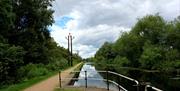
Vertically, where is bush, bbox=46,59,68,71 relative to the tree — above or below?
below

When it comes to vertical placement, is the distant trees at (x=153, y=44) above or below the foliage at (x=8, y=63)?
above

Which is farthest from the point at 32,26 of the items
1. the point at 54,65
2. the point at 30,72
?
the point at 54,65

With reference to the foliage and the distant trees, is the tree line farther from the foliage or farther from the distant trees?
the distant trees

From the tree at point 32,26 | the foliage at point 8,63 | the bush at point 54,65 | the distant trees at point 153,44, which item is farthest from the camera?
the distant trees at point 153,44

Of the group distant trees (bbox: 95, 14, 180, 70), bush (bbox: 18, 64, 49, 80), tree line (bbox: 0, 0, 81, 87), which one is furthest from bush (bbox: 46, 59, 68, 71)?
distant trees (bbox: 95, 14, 180, 70)

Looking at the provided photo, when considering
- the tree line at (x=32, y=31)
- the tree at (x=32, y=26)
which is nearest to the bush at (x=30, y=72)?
the tree line at (x=32, y=31)

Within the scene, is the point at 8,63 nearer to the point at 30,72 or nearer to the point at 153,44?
the point at 30,72

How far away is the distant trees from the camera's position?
235ft

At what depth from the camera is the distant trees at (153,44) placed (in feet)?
235

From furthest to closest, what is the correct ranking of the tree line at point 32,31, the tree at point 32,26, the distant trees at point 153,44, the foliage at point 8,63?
the distant trees at point 153,44 < the tree at point 32,26 < the tree line at point 32,31 < the foliage at point 8,63

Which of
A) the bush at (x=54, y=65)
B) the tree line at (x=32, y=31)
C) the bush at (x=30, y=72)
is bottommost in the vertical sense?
the bush at (x=30, y=72)

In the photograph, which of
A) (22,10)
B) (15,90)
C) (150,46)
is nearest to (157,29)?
(150,46)

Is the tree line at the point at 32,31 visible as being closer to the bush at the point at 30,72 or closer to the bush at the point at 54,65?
the bush at the point at 30,72

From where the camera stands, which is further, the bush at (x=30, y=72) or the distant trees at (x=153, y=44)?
the distant trees at (x=153, y=44)
